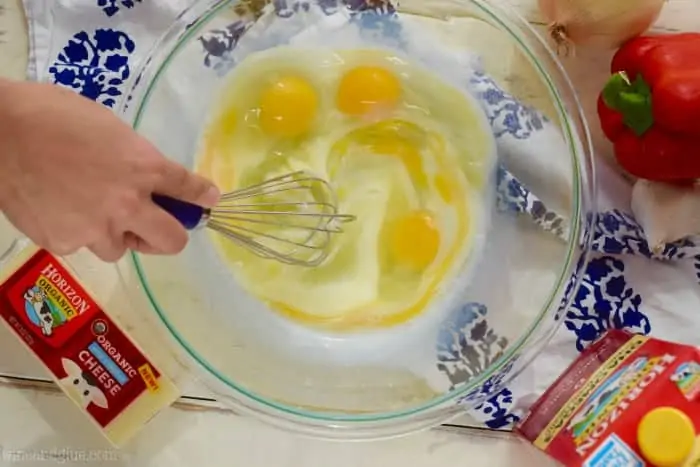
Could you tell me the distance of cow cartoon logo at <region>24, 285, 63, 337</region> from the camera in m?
0.84

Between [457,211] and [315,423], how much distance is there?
251 mm

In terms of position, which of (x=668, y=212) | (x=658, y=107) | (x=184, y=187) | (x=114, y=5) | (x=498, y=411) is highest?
(x=114, y=5)

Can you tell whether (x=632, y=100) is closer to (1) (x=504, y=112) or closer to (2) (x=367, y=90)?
(1) (x=504, y=112)

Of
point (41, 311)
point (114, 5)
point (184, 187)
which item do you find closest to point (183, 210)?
point (184, 187)

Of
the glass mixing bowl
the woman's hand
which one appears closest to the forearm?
the woman's hand

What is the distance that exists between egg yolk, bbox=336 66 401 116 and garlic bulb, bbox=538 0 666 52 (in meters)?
0.16

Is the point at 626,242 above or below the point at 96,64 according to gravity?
below

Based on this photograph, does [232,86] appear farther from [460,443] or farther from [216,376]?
[460,443]

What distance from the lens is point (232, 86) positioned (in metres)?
0.93

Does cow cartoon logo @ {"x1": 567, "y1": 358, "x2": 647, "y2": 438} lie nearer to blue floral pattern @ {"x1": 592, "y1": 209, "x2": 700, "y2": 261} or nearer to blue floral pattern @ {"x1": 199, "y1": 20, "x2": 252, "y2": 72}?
blue floral pattern @ {"x1": 592, "y1": 209, "x2": 700, "y2": 261}

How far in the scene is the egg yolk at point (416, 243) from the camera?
93 cm

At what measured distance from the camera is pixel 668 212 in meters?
0.89

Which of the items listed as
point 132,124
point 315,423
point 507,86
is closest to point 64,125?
point 132,124

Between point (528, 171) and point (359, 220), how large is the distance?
17 centimetres
